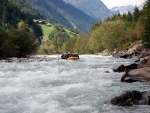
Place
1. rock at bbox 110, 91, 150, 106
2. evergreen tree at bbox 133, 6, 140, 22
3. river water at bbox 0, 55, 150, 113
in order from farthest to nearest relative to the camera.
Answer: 1. evergreen tree at bbox 133, 6, 140, 22
2. rock at bbox 110, 91, 150, 106
3. river water at bbox 0, 55, 150, 113

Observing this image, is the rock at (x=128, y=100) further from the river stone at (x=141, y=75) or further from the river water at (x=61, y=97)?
the river stone at (x=141, y=75)

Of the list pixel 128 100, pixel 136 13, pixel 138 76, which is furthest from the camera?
pixel 136 13

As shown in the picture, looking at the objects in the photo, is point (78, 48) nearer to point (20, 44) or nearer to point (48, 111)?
point (20, 44)

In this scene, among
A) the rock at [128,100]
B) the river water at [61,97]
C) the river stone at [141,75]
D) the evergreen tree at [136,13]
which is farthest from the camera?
the evergreen tree at [136,13]

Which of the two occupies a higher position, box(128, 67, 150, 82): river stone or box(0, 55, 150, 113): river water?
box(128, 67, 150, 82): river stone

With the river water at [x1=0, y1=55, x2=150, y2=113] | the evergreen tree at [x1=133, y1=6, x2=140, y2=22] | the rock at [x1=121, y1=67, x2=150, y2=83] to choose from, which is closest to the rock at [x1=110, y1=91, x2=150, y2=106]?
the river water at [x1=0, y1=55, x2=150, y2=113]

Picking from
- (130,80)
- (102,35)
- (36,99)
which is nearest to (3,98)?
(36,99)

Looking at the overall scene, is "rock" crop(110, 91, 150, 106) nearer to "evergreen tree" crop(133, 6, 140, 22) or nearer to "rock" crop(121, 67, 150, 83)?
"rock" crop(121, 67, 150, 83)

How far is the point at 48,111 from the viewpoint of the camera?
15.5 m

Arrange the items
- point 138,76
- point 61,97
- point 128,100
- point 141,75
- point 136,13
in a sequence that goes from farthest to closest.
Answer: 1. point 136,13
2. point 141,75
3. point 138,76
4. point 61,97
5. point 128,100

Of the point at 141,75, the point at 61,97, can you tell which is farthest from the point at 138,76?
the point at 61,97

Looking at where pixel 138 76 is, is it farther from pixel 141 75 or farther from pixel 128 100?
pixel 128 100

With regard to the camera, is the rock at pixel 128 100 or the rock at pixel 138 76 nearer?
the rock at pixel 128 100

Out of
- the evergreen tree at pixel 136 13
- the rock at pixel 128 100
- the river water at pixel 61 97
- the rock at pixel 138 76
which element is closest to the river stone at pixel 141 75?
the rock at pixel 138 76
